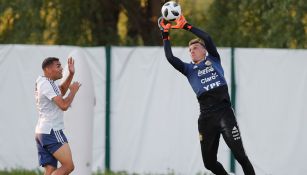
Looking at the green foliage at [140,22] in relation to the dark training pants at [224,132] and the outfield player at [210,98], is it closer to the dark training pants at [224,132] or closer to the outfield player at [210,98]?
the outfield player at [210,98]

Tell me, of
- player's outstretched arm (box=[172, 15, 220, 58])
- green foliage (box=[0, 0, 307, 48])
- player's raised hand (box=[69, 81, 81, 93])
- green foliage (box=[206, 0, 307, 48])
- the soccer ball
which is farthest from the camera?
green foliage (box=[0, 0, 307, 48])

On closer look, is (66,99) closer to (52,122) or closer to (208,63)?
(52,122)

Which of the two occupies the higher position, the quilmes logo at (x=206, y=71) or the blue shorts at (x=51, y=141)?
the quilmes logo at (x=206, y=71)

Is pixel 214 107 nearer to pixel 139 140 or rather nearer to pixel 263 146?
pixel 263 146

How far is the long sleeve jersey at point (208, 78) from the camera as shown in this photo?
1141cm

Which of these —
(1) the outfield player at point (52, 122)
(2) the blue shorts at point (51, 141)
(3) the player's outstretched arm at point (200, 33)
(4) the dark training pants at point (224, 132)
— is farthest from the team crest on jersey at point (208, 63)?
(2) the blue shorts at point (51, 141)

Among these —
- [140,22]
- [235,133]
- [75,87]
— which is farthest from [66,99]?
Result: [140,22]

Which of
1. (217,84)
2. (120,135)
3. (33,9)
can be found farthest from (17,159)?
(217,84)

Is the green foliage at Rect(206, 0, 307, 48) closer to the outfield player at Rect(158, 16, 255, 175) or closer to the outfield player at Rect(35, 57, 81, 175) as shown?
the outfield player at Rect(158, 16, 255, 175)

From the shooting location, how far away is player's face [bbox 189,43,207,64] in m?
11.6

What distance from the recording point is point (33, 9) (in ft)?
55.4

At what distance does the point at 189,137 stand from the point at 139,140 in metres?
0.91

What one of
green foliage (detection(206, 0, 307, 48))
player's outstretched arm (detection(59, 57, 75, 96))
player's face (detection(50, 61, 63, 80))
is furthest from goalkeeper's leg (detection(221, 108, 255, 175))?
green foliage (detection(206, 0, 307, 48))

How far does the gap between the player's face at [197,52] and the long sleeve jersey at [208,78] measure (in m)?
0.06
